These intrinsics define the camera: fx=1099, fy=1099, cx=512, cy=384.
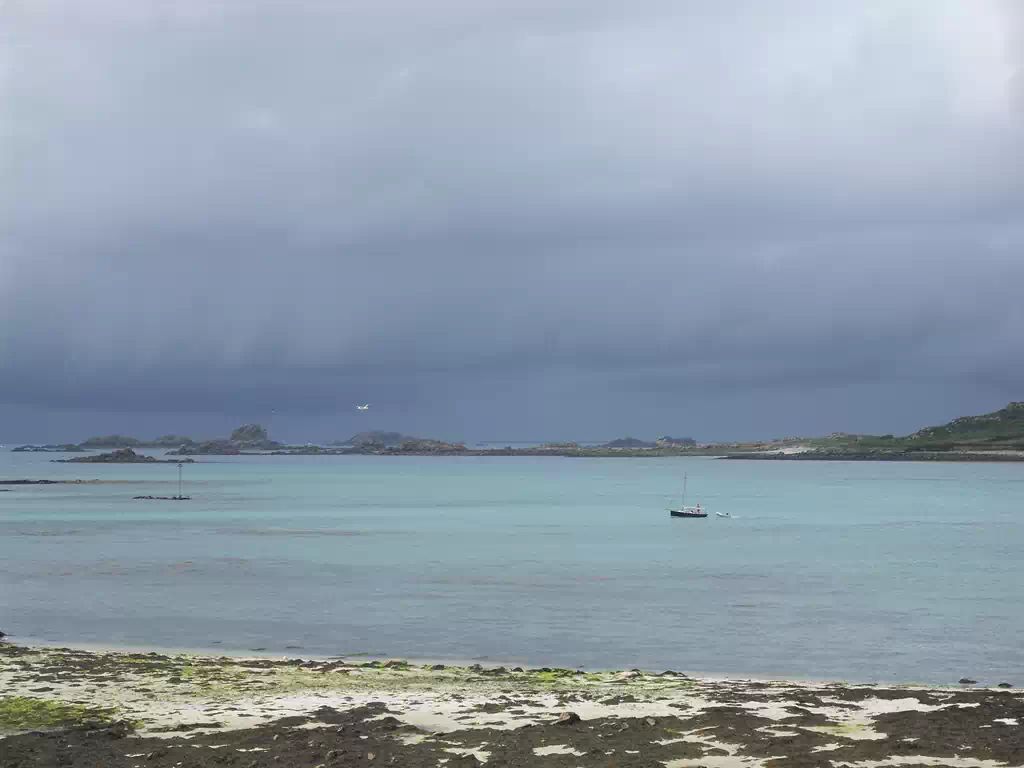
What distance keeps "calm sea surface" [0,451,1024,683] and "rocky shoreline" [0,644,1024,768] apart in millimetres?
7378

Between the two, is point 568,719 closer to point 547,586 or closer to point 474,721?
point 474,721

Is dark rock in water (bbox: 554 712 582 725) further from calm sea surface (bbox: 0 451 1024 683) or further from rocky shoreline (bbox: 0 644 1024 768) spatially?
calm sea surface (bbox: 0 451 1024 683)

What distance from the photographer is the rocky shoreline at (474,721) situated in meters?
15.7

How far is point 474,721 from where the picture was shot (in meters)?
18.4

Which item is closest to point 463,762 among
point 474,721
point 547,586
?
point 474,721

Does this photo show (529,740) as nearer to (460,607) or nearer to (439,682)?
(439,682)

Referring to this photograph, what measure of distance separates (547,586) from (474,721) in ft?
101

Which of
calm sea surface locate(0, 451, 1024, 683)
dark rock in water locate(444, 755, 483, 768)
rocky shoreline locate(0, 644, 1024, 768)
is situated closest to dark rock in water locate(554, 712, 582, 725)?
rocky shoreline locate(0, 644, 1024, 768)

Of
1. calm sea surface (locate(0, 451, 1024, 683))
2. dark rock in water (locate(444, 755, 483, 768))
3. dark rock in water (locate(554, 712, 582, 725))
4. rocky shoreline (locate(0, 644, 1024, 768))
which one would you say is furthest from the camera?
calm sea surface (locate(0, 451, 1024, 683))

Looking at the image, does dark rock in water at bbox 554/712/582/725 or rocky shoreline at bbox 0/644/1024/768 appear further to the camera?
dark rock in water at bbox 554/712/582/725

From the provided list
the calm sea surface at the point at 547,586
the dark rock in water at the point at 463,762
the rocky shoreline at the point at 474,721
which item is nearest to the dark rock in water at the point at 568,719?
the rocky shoreline at the point at 474,721

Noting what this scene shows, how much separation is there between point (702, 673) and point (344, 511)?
282 feet

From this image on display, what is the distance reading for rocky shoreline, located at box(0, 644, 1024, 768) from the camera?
51.4 ft

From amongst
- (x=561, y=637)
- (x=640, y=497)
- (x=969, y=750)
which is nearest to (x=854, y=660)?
(x=561, y=637)
